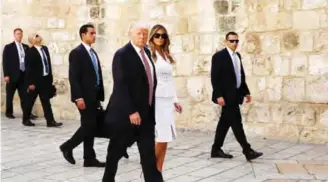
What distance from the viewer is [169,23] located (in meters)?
9.41

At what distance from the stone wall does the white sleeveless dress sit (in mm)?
3106

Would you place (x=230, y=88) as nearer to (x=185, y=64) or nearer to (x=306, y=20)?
(x=306, y=20)

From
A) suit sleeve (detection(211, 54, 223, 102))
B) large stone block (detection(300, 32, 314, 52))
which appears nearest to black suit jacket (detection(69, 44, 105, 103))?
suit sleeve (detection(211, 54, 223, 102))

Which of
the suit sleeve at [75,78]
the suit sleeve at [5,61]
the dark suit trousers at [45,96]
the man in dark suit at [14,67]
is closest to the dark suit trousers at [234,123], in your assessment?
the suit sleeve at [75,78]

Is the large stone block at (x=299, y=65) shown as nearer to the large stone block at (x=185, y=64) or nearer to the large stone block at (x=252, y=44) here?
the large stone block at (x=252, y=44)

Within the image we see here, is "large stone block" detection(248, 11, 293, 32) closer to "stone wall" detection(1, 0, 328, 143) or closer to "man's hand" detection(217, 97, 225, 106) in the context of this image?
"stone wall" detection(1, 0, 328, 143)

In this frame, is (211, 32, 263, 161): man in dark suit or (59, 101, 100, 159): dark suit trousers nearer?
(59, 101, 100, 159): dark suit trousers

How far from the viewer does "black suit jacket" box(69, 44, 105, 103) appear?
650 cm

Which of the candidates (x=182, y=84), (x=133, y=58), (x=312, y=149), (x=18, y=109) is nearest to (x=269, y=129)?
(x=312, y=149)

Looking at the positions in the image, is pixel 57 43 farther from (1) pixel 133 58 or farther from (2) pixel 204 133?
(1) pixel 133 58

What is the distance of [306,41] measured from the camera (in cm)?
790

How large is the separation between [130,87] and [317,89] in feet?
12.5

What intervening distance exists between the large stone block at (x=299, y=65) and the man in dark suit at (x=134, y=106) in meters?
3.55

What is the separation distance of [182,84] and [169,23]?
1058 millimetres
